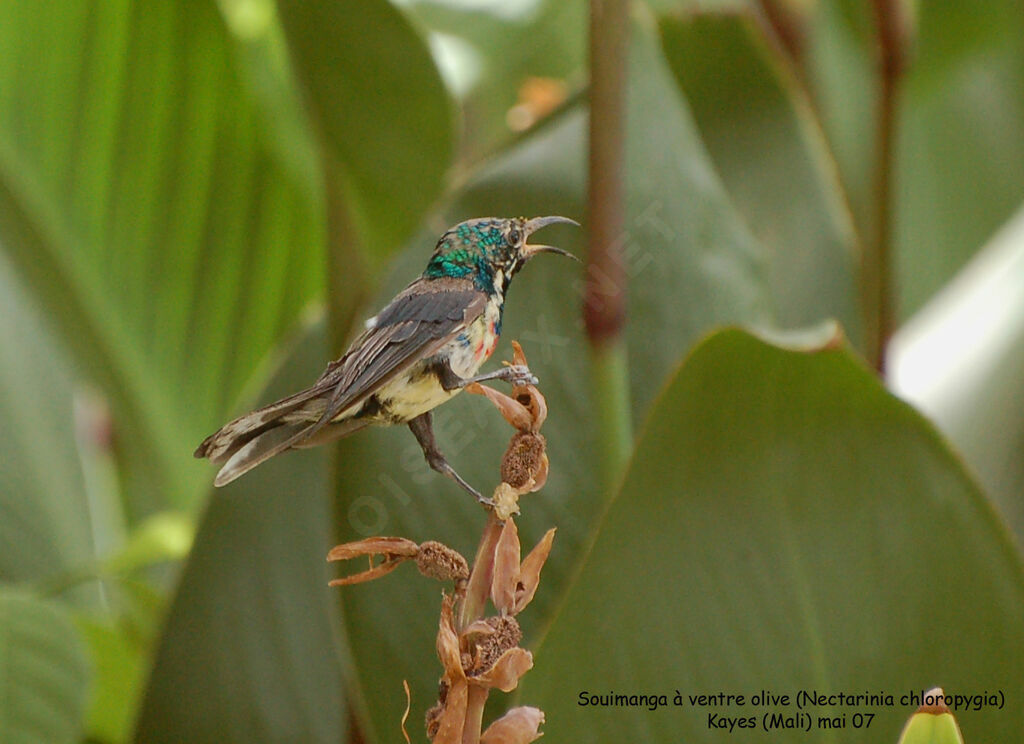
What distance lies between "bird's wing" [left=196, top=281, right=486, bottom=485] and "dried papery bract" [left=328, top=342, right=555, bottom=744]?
0.04 feet

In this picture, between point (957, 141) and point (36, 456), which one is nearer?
point (36, 456)

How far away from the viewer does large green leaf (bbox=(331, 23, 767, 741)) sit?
0.25 meters

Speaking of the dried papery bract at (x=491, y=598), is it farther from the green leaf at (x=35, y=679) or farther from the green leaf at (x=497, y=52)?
the green leaf at (x=497, y=52)

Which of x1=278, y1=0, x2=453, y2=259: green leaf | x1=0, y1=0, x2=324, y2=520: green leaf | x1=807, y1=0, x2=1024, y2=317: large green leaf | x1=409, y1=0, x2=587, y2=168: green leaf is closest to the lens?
x1=278, y1=0, x2=453, y2=259: green leaf

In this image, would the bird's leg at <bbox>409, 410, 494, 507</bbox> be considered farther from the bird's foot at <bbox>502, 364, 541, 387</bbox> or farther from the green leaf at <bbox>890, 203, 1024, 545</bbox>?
the green leaf at <bbox>890, 203, 1024, 545</bbox>

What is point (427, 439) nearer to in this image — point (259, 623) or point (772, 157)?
point (259, 623)

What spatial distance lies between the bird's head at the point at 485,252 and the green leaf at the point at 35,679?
0.42 feet

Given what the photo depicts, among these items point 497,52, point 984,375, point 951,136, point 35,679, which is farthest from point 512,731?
point 951,136

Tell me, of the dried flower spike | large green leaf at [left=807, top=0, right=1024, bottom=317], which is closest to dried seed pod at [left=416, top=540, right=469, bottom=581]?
the dried flower spike

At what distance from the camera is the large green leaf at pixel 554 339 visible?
254 mm

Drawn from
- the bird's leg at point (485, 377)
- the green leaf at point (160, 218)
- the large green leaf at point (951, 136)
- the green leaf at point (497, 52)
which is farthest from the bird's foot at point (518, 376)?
the large green leaf at point (951, 136)

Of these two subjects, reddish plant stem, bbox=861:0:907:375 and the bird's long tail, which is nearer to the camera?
the bird's long tail

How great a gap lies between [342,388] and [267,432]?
14 mm

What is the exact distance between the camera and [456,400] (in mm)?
229
